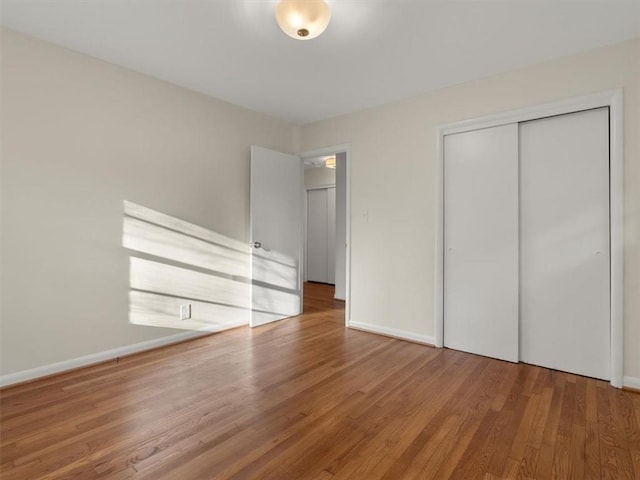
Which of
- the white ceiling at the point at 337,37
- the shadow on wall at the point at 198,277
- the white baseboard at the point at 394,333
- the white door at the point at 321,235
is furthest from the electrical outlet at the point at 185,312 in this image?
the white door at the point at 321,235

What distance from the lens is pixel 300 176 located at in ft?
15.0

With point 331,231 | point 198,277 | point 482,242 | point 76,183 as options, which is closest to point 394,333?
point 482,242

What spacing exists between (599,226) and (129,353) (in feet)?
13.4

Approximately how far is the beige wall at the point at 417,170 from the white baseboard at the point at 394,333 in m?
0.04

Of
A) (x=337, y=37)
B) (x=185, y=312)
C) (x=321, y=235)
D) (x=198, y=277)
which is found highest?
(x=337, y=37)

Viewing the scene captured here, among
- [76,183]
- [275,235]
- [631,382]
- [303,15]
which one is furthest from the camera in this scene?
[275,235]

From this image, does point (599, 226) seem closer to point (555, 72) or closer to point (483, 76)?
point (555, 72)

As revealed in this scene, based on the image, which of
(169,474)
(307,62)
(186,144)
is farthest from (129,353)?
(307,62)

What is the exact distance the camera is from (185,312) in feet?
11.2

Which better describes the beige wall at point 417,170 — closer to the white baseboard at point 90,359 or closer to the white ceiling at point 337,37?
the white ceiling at point 337,37

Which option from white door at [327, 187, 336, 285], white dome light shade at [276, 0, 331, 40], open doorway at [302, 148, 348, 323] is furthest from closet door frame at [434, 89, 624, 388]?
white door at [327, 187, 336, 285]

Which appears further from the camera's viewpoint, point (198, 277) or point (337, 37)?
point (198, 277)

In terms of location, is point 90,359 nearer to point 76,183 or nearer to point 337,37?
point 76,183

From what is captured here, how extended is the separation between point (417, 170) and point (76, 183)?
309cm
